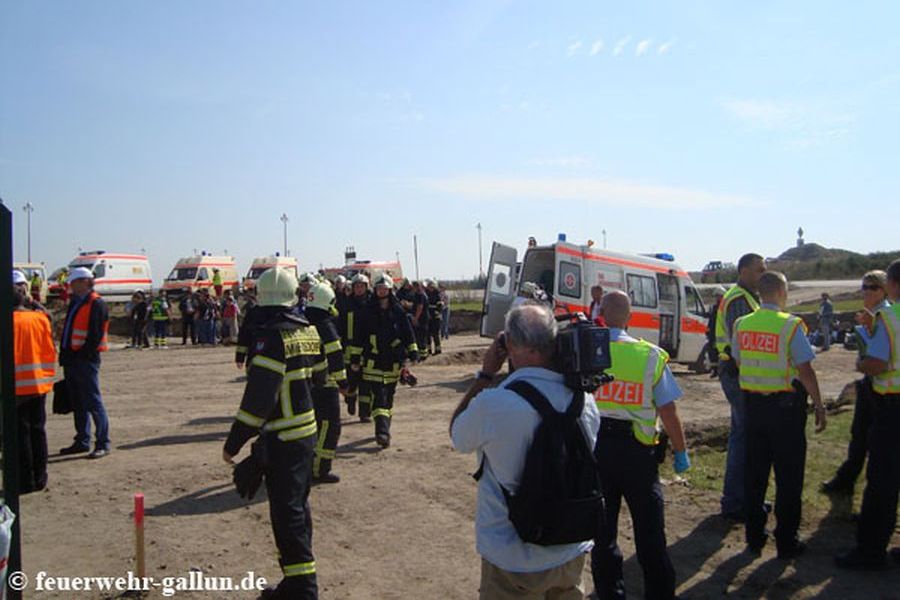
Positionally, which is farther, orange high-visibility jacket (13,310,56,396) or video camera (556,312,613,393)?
orange high-visibility jacket (13,310,56,396)

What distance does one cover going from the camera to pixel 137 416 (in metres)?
11.6

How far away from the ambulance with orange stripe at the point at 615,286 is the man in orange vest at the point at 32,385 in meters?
7.96

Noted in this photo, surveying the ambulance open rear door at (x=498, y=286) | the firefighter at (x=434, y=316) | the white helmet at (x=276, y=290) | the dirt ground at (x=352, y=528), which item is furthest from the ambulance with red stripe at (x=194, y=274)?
the white helmet at (x=276, y=290)

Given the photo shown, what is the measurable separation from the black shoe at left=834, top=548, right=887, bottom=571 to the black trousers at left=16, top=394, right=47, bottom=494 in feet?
23.2

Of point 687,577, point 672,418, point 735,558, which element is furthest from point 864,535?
point 672,418

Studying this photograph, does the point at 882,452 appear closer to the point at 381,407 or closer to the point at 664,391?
the point at 664,391

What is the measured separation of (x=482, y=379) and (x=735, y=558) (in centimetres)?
338

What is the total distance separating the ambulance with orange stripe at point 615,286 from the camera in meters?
14.6

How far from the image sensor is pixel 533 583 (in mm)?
3018

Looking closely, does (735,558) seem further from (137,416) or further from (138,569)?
(137,416)

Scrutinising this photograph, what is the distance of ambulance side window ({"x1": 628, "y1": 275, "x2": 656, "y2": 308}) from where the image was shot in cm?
1600

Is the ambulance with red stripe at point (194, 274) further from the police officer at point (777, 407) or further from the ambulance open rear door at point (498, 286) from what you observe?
the police officer at point (777, 407)

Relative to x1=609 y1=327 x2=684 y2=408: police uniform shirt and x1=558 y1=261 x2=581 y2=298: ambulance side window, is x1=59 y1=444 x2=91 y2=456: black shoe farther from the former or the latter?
x1=558 y1=261 x2=581 y2=298: ambulance side window

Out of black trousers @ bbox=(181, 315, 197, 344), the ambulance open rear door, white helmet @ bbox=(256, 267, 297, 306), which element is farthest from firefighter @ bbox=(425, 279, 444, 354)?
white helmet @ bbox=(256, 267, 297, 306)
